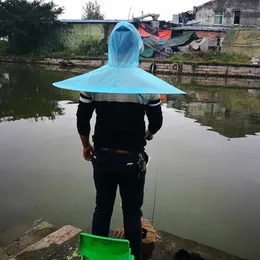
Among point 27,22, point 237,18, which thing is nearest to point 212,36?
point 237,18

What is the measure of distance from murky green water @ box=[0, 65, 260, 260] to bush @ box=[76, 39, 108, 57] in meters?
16.1

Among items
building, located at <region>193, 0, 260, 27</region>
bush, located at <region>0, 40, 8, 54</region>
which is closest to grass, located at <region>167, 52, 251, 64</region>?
building, located at <region>193, 0, 260, 27</region>

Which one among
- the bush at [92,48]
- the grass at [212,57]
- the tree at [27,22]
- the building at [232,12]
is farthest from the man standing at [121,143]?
the building at [232,12]

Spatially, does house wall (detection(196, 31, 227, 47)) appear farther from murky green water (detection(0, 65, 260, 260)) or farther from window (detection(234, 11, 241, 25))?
murky green water (detection(0, 65, 260, 260))

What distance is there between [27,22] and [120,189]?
25023mm

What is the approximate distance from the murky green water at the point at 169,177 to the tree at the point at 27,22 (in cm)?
1849

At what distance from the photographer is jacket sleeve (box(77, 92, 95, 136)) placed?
1694mm

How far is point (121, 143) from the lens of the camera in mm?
1695

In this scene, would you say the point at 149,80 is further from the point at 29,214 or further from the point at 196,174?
the point at 196,174

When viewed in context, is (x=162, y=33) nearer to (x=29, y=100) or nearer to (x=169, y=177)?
(x=29, y=100)

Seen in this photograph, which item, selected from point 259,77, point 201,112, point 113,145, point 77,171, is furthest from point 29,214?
point 259,77

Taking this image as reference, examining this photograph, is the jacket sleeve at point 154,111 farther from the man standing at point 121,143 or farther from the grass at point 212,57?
the grass at point 212,57

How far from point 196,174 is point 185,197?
709 millimetres

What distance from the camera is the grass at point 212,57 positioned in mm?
18906
